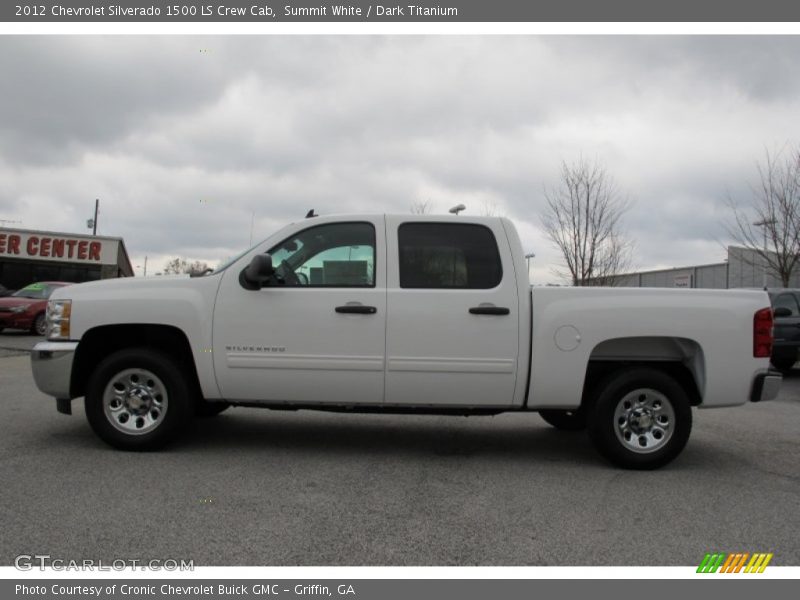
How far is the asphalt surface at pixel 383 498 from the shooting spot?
340 centimetres

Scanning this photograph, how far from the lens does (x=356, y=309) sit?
5.05m

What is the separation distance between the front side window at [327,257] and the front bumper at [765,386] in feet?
10.3

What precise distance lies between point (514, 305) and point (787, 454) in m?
3.03

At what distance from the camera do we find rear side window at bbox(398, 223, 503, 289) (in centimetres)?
518

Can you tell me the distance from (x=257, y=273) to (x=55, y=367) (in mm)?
1848

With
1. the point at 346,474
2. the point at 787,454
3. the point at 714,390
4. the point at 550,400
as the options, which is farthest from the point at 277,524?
the point at 787,454

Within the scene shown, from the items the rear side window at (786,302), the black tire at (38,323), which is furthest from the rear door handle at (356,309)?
the black tire at (38,323)

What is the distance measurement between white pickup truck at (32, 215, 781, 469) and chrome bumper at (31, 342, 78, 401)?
0.02 m

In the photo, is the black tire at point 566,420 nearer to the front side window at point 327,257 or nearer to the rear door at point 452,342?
the rear door at point 452,342

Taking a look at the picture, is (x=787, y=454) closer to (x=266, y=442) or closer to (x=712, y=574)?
(x=712, y=574)

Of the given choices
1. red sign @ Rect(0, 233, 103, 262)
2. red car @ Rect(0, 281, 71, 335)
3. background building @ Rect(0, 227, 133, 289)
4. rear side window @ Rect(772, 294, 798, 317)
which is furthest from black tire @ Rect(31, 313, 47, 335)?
red sign @ Rect(0, 233, 103, 262)

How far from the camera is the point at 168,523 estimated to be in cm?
368

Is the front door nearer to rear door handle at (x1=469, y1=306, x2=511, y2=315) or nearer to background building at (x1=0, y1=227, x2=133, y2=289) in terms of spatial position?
rear door handle at (x1=469, y1=306, x2=511, y2=315)

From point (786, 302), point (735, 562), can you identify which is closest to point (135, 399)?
point (735, 562)
